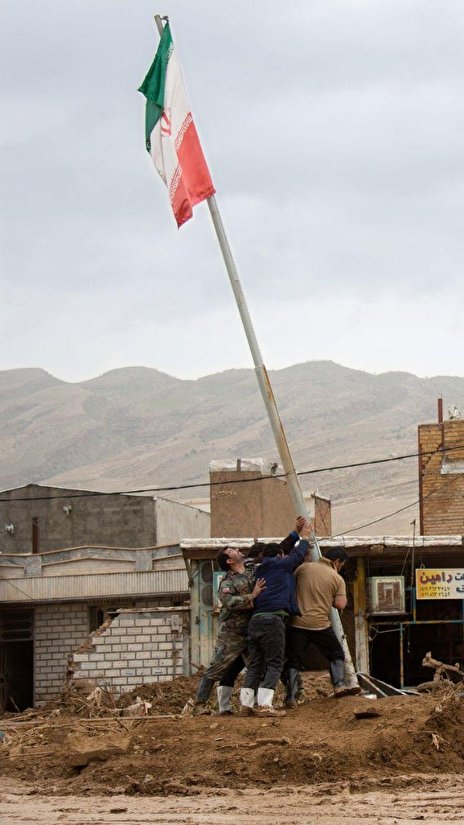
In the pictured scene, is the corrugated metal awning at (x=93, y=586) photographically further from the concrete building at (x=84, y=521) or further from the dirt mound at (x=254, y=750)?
the dirt mound at (x=254, y=750)

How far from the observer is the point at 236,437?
161 meters

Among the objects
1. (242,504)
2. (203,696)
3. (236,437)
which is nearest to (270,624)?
(203,696)

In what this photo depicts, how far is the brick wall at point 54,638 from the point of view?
32.1 meters

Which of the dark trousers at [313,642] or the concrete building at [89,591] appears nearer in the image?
the dark trousers at [313,642]

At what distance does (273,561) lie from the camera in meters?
12.8

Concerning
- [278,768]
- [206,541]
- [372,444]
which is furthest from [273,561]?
[372,444]

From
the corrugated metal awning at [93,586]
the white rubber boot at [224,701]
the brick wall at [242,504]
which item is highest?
the brick wall at [242,504]

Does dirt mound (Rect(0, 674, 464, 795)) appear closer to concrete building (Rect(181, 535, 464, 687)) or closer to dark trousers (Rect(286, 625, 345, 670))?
dark trousers (Rect(286, 625, 345, 670))

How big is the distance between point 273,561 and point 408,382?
594 feet

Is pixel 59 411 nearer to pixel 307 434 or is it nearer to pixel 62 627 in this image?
pixel 307 434

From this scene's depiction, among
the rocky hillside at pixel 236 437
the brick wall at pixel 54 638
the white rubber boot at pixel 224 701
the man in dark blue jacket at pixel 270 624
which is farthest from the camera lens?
the rocky hillside at pixel 236 437

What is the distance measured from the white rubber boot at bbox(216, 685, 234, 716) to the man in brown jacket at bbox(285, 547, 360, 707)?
0.60 meters

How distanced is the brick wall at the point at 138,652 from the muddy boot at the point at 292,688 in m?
9.73

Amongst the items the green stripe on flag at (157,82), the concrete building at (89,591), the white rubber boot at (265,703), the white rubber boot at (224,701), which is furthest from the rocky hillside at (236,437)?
the white rubber boot at (265,703)
